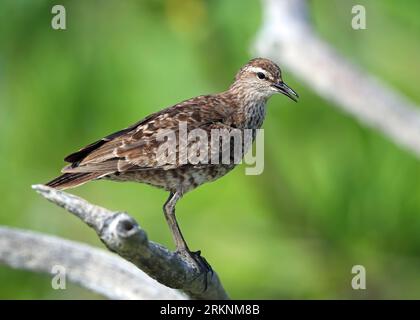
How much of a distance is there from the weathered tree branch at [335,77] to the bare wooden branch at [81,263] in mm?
1540

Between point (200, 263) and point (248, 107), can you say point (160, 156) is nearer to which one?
point (200, 263)

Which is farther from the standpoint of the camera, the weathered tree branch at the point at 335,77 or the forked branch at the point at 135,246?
the weathered tree branch at the point at 335,77

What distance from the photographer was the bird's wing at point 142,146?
432 cm

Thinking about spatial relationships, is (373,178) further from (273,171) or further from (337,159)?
(273,171)

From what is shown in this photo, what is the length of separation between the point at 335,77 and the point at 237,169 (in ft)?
3.62

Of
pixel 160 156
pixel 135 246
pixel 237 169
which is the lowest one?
pixel 135 246

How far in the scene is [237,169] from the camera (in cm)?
603

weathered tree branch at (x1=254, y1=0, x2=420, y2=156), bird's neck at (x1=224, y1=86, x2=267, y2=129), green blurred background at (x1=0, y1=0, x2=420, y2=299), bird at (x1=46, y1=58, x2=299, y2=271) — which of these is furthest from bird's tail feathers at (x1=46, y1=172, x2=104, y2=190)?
weathered tree branch at (x1=254, y1=0, x2=420, y2=156)

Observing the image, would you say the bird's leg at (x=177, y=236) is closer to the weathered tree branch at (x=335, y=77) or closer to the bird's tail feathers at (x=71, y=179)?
the bird's tail feathers at (x=71, y=179)

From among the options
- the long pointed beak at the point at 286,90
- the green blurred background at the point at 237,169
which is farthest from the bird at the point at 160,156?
the green blurred background at the point at 237,169

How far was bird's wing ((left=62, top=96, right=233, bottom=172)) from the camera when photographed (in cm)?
432

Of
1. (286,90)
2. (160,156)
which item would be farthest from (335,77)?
(160,156)

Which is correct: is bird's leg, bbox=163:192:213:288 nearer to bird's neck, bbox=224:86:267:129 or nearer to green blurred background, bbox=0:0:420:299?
bird's neck, bbox=224:86:267:129
